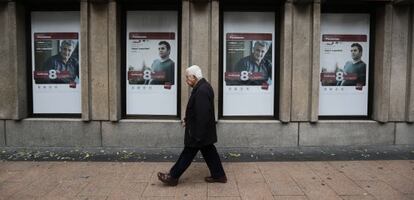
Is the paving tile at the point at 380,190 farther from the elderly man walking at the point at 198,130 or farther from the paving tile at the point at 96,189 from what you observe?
the paving tile at the point at 96,189

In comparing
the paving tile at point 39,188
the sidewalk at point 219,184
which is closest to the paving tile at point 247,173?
the sidewalk at point 219,184

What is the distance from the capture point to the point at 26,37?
8961 mm

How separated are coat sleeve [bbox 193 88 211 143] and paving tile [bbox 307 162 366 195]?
7.11 ft

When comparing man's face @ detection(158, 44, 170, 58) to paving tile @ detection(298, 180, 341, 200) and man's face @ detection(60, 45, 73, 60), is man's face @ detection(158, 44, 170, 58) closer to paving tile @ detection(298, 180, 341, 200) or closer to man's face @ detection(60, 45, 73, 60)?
man's face @ detection(60, 45, 73, 60)

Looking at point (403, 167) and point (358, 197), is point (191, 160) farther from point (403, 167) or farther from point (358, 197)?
point (403, 167)

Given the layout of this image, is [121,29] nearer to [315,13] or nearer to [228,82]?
[228,82]

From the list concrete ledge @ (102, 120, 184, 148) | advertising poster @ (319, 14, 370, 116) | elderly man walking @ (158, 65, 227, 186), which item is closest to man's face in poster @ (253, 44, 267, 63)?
advertising poster @ (319, 14, 370, 116)

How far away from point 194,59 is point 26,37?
3856 mm

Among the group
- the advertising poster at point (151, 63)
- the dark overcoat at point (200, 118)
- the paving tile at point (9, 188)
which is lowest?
the paving tile at point (9, 188)

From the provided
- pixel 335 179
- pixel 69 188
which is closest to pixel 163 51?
pixel 69 188

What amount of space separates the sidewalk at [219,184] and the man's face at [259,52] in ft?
8.46

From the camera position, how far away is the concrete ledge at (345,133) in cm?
871

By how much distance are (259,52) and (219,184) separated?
374 centimetres

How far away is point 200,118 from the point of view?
587 cm
